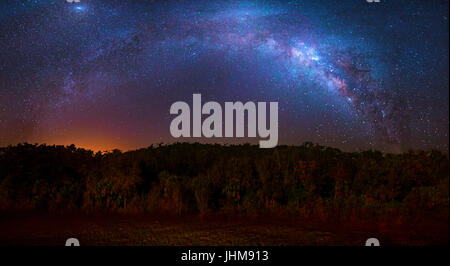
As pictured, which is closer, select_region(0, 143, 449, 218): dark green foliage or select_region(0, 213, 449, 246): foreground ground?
select_region(0, 213, 449, 246): foreground ground

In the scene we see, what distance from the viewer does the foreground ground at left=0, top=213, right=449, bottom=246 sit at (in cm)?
817

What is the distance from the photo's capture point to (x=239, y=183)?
11.9m

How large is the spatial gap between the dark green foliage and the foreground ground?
2.58ft

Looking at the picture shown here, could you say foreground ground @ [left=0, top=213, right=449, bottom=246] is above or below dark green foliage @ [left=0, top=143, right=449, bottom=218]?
below

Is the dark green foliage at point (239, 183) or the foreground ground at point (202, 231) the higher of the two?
the dark green foliage at point (239, 183)

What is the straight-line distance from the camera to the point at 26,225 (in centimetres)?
951

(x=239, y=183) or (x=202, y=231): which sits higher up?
(x=239, y=183)

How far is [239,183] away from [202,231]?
3.16 meters

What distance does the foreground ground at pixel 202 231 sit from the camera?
817 cm

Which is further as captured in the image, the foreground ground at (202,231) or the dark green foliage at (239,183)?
the dark green foliage at (239,183)

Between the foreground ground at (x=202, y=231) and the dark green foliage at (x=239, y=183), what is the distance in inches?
31.0

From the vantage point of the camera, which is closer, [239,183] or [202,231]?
[202,231]
